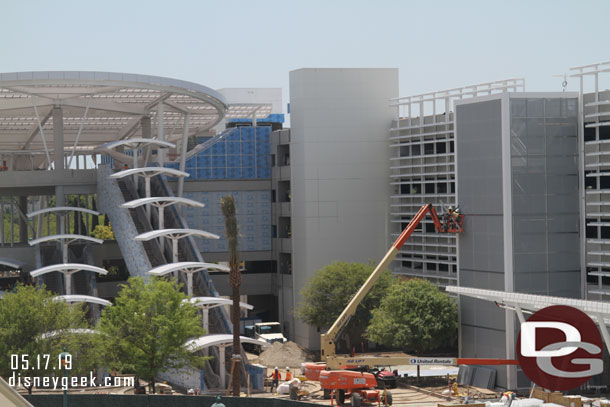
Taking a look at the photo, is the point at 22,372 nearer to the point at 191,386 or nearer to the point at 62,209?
the point at 191,386

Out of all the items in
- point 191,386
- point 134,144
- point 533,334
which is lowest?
point 191,386

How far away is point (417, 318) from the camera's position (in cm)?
5625

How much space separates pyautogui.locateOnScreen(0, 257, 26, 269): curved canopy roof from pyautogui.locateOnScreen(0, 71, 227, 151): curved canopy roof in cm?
1033

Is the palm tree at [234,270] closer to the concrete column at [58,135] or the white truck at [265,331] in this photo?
the white truck at [265,331]

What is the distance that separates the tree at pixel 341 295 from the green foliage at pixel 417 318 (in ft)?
17.1

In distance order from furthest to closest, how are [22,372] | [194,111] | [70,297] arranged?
[194,111] → [70,297] → [22,372]

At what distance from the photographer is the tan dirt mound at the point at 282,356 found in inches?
2418

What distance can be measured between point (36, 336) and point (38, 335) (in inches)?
4.4

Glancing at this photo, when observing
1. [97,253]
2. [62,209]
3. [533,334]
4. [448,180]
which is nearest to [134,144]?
[62,209]

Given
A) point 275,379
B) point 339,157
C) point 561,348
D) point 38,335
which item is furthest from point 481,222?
point 38,335

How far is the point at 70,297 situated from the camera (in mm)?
52094

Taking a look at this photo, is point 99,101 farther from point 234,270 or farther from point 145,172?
point 234,270

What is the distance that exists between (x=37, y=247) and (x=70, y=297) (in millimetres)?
16763

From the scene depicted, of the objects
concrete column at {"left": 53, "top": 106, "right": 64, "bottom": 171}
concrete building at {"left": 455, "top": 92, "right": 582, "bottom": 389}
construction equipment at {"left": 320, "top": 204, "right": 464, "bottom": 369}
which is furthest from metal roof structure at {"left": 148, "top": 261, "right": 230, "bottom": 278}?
concrete column at {"left": 53, "top": 106, "right": 64, "bottom": 171}
